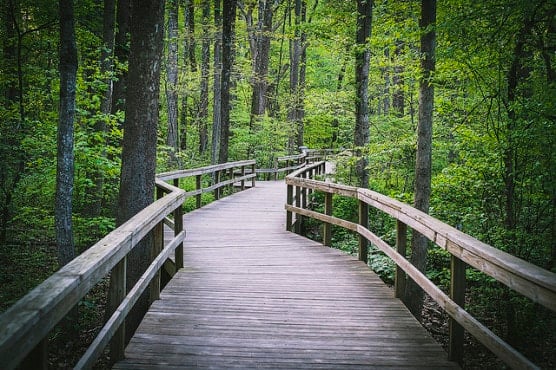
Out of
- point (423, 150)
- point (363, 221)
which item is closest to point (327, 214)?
point (363, 221)

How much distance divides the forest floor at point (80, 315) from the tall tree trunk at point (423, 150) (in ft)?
2.32

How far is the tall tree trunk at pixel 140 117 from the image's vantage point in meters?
5.66

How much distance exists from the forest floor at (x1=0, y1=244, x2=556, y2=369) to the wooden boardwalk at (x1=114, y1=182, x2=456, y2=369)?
1.81 meters

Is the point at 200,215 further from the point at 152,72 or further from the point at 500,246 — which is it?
the point at 500,246

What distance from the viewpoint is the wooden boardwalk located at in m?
3.51

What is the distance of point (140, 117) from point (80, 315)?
428 centimetres

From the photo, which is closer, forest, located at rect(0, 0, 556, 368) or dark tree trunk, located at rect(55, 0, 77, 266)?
forest, located at rect(0, 0, 556, 368)

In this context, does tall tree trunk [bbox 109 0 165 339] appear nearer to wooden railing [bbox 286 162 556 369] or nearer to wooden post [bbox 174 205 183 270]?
wooden post [bbox 174 205 183 270]

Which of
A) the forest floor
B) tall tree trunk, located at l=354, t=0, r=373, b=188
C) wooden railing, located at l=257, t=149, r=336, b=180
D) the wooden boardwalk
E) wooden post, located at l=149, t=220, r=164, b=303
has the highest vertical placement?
tall tree trunk, located at l=354, t=0, r=373, b=188

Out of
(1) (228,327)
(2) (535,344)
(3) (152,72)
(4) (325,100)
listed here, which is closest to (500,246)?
(2) (535,344)

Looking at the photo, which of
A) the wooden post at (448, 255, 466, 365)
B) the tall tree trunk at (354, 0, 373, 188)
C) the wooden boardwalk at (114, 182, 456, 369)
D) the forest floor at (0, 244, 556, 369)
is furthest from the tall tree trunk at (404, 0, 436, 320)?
the tall tree trunk at (354, 0, 373, 188)

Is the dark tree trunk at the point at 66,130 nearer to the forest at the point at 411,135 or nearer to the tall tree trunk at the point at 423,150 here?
the forest at the point at 411,135

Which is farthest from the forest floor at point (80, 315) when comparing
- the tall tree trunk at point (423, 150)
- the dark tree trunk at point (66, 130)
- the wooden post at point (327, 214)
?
the wooden post at point (327, 214)

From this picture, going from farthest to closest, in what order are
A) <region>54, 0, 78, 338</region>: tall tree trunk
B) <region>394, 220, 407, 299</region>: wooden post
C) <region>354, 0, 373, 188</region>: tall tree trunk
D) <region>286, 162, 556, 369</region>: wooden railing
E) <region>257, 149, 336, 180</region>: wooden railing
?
1. <region>257, 149, 336, 180</region>: wooden railing
2. <region>354, 0, 373, 188</region>: tall tree trunk
3. <region>54, 0, 78, 338</region>: tall tree trunk
4. <region>394, 220, 407, 299</region>: wooden post
5. <region>286, 162, 556, 369</region>: wooden railing
